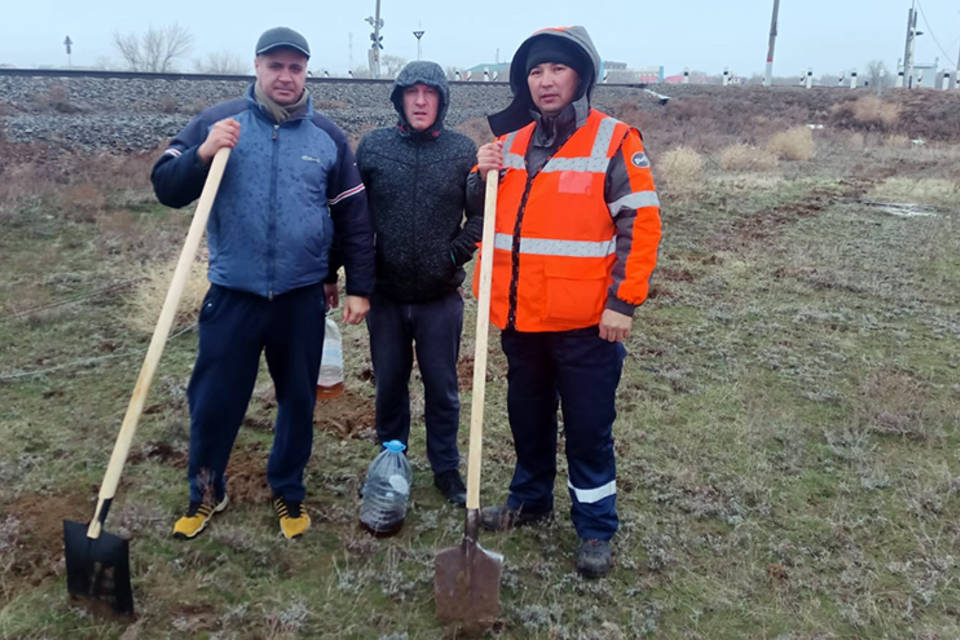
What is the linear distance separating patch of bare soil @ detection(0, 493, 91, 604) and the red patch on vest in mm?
2392

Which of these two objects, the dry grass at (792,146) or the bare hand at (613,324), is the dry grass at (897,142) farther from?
the bare hand at (613,324)

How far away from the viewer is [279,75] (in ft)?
9.07

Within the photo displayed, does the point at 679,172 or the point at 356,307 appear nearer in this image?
the point at 356,307

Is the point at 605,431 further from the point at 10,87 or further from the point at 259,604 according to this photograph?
the point at 10,87

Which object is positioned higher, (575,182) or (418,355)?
(575,182)

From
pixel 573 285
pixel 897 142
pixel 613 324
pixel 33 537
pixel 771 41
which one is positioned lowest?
pixel 33 537

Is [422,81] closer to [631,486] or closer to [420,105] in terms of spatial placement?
[420,105]

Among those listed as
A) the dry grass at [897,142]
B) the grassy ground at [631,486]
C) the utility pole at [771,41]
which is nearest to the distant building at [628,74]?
the utility pole at [771,41]

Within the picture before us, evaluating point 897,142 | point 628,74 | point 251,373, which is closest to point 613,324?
point 251,373

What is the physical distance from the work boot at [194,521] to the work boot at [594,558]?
62.8 inches

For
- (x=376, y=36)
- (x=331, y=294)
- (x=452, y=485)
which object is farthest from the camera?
(x=376, y=36)

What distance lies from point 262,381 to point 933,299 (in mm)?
6158

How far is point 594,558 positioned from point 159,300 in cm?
430

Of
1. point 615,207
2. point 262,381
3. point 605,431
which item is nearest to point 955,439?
point 605,431
